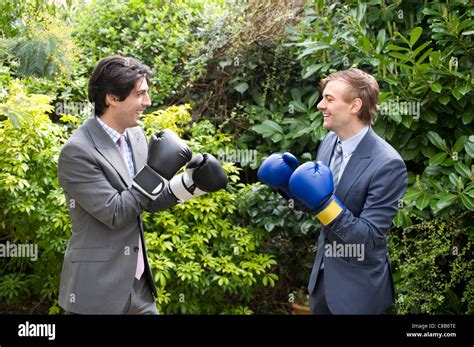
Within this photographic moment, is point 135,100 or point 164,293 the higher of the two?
point 135,100

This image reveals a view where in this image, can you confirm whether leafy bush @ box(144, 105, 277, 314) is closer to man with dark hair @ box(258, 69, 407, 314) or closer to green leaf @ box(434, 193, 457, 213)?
green leaf @ box(434, 193, 457, 213)

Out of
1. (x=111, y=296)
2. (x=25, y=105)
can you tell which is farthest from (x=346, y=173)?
(x=25, y=105)

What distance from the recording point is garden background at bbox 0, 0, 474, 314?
4.36 metres

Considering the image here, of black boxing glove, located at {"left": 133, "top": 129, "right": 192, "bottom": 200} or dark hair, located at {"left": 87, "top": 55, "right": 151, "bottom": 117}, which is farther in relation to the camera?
dark hair, located at {"left": 87, "top": 55, "right": 151, "bottom": 117}

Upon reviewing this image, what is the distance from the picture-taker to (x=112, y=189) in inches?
120

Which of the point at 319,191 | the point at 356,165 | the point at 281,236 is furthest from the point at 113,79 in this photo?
the point at 281,236

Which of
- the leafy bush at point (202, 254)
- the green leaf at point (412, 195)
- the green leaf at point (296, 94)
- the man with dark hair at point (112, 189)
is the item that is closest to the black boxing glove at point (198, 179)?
the man with dark hair at point (112, 189)

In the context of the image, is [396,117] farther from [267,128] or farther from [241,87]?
[241,87]

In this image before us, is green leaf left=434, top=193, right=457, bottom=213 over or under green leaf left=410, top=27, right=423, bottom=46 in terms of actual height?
under

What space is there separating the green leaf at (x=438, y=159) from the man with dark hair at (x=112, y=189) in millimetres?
1674

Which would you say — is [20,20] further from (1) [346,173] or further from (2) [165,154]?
(1) [346,173]

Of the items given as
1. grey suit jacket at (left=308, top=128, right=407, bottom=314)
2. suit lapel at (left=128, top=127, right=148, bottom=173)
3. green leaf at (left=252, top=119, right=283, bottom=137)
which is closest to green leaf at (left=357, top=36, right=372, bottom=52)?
green leaf at (left=252, top=119, right=283, bottom=137)

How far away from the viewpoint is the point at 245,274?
4590 mm
